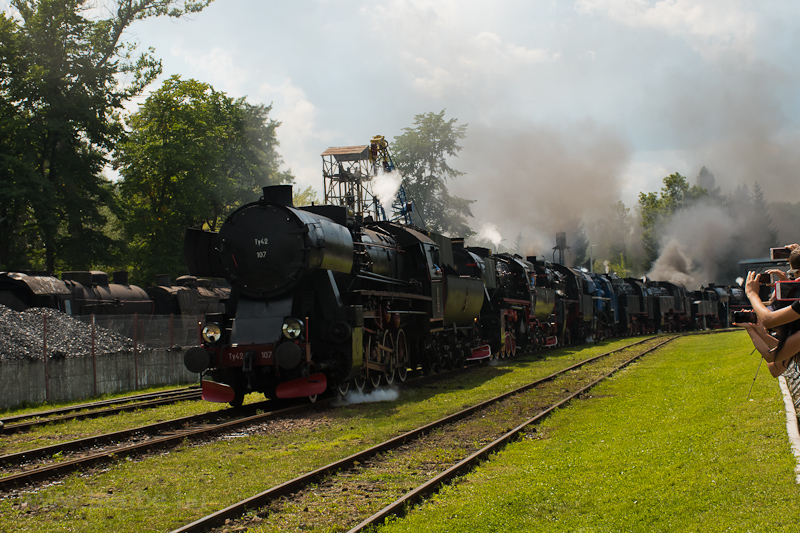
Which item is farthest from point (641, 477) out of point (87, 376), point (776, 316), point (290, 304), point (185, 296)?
point (185, 296)

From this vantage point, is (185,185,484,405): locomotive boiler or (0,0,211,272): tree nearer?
(185,185,484,405): locomotive boiler

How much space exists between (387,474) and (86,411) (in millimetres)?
8648

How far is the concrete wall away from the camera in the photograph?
1511 cm

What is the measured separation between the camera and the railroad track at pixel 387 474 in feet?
20.1

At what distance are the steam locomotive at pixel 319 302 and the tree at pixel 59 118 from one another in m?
19.6

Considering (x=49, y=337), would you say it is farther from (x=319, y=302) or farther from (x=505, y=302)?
(x=505, y=302)

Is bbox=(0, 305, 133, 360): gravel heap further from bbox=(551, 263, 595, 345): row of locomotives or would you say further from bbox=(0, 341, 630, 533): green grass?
bbox=(551, 263, 595, 345): row of locomotives

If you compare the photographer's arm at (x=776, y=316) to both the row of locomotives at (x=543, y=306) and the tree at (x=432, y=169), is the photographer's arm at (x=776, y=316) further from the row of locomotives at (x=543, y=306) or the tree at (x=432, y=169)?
the tree at (x=432, y=169)

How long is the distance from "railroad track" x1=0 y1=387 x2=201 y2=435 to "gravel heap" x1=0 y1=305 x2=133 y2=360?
5.94 ft

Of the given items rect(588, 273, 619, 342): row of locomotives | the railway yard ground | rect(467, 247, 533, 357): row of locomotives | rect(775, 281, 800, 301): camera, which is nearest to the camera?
rect(775, 281, 800, 301): camera

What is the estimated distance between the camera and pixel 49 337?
655 inches

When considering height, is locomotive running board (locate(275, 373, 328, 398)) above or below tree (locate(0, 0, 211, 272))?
below

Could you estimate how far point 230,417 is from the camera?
39.8ft

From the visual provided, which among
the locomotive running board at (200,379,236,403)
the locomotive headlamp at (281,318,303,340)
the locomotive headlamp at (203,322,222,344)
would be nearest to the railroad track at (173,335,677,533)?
the locomotive headlamp at (281,318,303,340)
